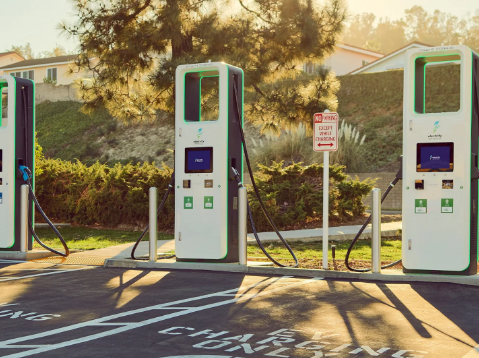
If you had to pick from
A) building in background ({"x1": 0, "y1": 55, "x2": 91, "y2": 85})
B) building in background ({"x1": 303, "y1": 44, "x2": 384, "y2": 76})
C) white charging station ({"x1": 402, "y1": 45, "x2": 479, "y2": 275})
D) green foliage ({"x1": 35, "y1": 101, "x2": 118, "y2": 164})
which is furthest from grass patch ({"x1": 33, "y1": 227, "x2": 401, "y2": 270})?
building in background ({"x1": 0, "y1": 55, "x2": 91, "y2": 85})

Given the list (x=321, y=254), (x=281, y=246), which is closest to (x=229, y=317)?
(x=321, y=254)

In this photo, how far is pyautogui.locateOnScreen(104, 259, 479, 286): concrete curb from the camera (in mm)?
9602

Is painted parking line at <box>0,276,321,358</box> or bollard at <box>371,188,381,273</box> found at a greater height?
bollard at <box>371,188,381,273</box>

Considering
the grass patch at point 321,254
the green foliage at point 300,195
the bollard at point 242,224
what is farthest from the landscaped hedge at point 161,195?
the bollard at point 242,224

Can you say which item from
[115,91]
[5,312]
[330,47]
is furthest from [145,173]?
[5,312]

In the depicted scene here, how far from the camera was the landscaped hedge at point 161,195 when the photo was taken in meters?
17.9

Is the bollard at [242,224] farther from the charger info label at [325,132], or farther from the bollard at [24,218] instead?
the bollard at [24,218]

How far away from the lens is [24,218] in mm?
12391

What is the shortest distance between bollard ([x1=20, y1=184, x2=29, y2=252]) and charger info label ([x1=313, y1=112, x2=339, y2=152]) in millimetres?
5333

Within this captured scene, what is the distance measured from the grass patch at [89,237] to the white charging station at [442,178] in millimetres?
7140

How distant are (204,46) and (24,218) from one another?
7.98 metres

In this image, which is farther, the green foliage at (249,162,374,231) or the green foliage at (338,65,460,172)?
the green foliage at (338,65,460,172)

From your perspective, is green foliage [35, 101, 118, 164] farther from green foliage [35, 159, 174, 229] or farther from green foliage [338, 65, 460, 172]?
green foliage [35, 159, 174, 229]

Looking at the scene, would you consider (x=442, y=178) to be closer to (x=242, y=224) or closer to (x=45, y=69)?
(x=242, y=224)
